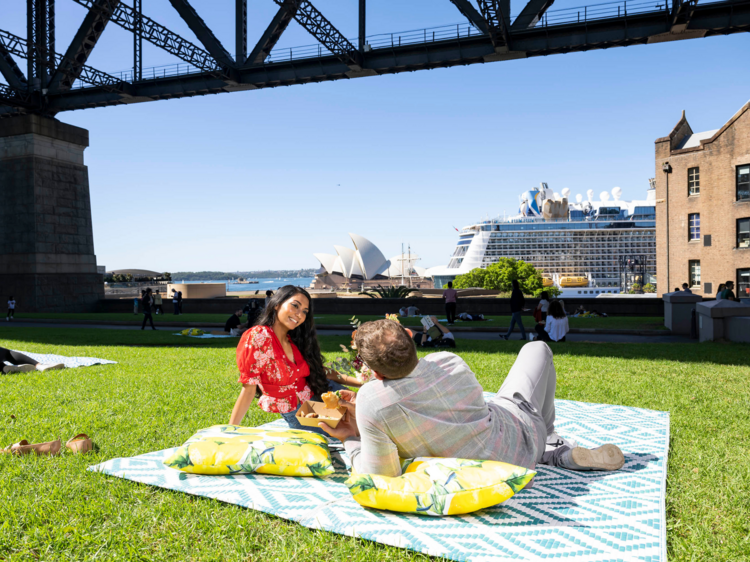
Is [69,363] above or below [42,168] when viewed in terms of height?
below

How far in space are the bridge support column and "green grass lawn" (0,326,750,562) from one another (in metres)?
22.3

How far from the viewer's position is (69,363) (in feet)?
32.5

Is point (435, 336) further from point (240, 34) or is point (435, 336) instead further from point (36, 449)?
point (240, 34)

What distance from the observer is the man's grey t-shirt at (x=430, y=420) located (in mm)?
2893

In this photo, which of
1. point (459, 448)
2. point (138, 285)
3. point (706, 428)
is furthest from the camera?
point (138, 285)

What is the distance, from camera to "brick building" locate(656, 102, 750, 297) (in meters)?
31.4

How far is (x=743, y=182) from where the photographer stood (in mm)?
31609

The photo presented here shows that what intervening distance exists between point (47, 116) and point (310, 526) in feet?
107

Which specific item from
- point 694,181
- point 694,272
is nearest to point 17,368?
point 694,272

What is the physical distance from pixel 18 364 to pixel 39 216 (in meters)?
23.3

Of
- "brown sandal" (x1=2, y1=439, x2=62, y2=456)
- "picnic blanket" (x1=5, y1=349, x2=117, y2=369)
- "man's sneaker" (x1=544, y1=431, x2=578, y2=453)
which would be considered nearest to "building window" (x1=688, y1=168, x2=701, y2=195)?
"picnic blanket" (x1=5, y1=349, x2=117, y2=369)

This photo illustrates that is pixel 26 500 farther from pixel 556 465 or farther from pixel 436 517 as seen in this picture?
pixel 556 465

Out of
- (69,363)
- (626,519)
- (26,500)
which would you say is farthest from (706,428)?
(69,363)

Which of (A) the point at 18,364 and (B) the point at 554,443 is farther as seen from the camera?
(A) the point at 18,364
